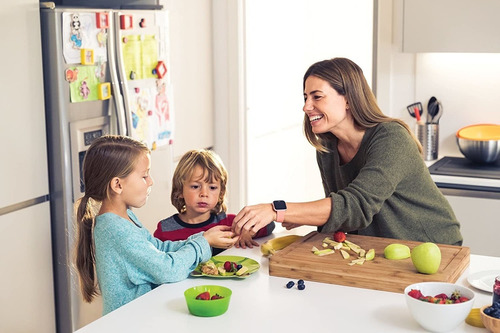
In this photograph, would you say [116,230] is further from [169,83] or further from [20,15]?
[169,83]

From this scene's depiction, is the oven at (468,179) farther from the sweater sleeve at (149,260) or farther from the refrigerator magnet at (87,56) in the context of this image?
the sweater sleeve at (149,260)

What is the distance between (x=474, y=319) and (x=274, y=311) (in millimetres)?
465

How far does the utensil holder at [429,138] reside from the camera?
157 inches

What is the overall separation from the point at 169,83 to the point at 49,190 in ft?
3.03

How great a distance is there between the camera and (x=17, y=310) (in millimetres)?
2932

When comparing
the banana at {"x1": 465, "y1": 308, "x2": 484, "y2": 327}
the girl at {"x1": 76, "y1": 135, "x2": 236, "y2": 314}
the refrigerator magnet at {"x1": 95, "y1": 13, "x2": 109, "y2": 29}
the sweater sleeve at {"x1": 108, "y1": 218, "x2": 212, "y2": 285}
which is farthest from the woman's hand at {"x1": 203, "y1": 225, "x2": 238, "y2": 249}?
the refrigerator magnet at {"x1": 95, "y1": 13, "x2": 109, "y2": 29}

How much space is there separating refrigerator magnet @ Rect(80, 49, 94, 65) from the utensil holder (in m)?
1.79

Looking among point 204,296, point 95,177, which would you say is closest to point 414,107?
point 95,177

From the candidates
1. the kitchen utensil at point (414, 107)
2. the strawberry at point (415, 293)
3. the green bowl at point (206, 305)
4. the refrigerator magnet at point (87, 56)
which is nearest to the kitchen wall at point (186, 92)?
the refrigerator magnet at point (87, 56)

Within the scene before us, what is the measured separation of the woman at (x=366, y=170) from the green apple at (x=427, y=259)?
0.33 m

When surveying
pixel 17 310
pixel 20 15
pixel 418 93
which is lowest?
pixel 17 310

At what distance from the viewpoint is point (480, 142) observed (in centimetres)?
373

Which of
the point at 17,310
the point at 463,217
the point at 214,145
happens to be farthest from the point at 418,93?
the point at 17,310

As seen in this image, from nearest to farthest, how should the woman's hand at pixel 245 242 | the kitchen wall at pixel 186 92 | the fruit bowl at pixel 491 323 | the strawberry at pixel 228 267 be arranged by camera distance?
the fruit bowl at pixel 491 323 → the strawberry at pixel 228 267 → the woman's hand at pixel 245 242 → the kitchen wall at pixel 186 92
